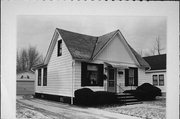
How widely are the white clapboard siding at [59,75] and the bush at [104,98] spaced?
0.42m

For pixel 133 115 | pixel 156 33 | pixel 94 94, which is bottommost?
pixel 133 115

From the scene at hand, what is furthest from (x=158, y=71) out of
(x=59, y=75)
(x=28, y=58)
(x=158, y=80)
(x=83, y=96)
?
(x=28, y=58)

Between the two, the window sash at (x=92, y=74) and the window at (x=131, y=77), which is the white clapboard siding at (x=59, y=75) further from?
the window at (x=131, y=77)

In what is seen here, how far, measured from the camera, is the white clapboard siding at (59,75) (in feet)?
11.8

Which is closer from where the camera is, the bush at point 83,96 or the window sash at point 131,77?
the bush at point 83,96

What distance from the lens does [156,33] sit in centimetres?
358

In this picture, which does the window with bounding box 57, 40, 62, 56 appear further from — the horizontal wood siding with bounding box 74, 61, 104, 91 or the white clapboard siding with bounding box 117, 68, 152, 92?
the white clapboard siding with bounding box 117, 68, 152, 92

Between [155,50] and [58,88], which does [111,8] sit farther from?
[58,88]

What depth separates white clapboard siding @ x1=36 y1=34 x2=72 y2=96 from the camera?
11.8 feet

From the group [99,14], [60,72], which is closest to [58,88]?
[60,72]

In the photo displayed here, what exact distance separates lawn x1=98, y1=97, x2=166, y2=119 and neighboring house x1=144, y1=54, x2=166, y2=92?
22cm

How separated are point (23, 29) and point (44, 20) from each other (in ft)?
1.12

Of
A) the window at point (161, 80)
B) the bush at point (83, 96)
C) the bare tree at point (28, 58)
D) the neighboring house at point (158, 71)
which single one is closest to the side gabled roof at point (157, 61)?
the neighboring house at point (158, 71)

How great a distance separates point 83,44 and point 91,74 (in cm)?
47
